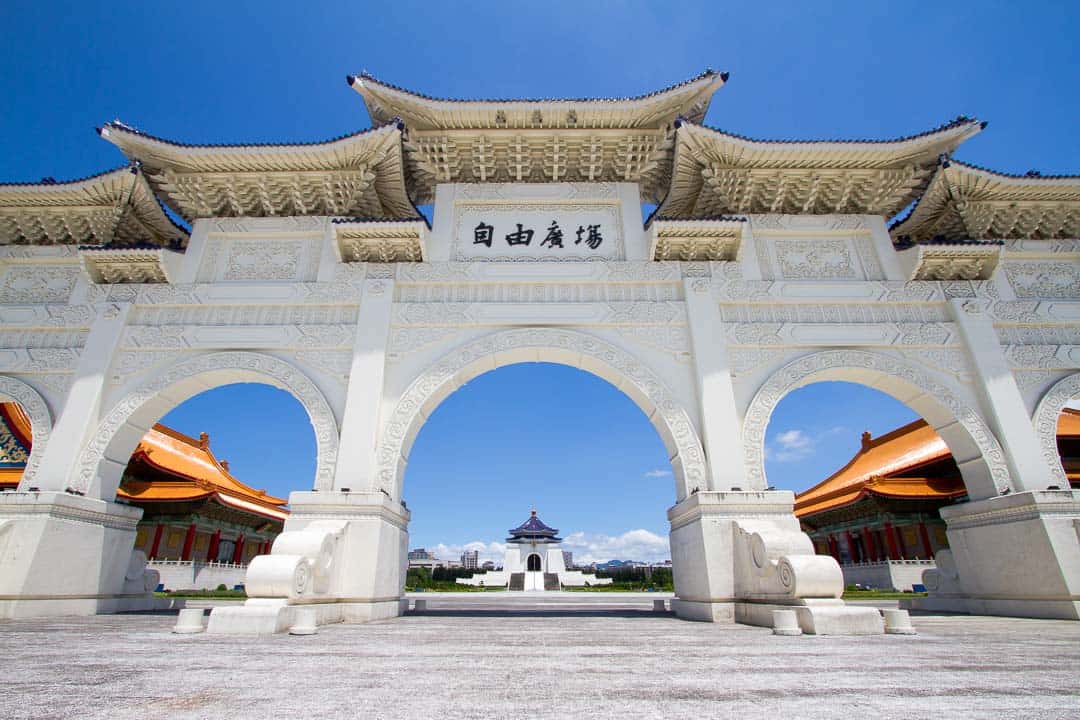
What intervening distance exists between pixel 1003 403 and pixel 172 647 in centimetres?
961

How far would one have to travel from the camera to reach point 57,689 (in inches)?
89.0

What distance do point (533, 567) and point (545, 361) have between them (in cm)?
2482

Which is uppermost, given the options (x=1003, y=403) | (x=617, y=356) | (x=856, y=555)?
(x=617, y=356)

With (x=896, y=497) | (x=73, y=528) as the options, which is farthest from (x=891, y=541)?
(x=73, y=528)

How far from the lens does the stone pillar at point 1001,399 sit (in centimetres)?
681

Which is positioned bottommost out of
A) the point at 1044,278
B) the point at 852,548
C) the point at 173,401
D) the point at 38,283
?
the point at 852,548

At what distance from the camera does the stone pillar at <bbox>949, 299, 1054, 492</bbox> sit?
681 cm

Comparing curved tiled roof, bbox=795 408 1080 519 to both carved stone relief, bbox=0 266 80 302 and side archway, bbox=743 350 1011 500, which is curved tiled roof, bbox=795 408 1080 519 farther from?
carved stone relief, bbox=0 266 80 302

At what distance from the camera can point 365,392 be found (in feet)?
Result: 23.3

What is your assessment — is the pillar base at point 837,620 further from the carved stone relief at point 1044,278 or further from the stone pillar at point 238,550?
the stone pillar at point 238,550

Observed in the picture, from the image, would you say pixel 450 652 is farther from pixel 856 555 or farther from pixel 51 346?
pixel 856 555

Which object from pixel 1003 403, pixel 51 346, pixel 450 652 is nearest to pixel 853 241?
pixel 1003 403

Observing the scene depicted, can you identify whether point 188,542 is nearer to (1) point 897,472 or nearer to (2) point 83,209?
(2) point 83,209

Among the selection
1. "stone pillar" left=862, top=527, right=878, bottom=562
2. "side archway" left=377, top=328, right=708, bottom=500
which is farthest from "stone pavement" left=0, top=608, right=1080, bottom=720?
"stone pillar" left=862, top=527, right=878, bottom=562
